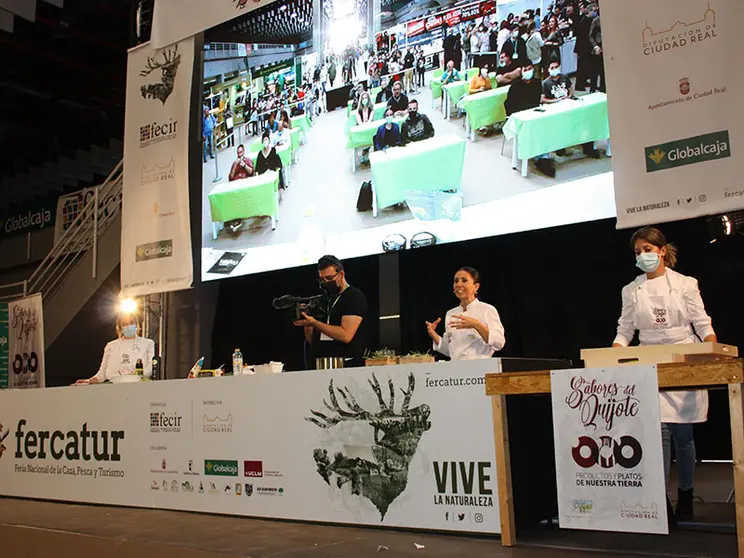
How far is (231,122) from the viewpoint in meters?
6.07

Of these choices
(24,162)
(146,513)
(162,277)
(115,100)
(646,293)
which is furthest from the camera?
(24,162)

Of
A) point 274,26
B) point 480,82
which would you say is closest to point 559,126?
point 480,82

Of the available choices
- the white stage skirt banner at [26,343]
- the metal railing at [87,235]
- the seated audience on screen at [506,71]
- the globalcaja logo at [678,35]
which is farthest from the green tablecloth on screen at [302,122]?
the white stage skirt banner at [26,343]

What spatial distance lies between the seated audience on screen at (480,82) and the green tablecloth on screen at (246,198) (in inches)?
67.9

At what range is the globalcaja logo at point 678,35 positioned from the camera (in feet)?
11.8

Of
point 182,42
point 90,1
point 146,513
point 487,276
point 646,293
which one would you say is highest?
point 90,1

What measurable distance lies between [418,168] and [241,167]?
63.4 inches

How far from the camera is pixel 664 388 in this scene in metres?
2.90

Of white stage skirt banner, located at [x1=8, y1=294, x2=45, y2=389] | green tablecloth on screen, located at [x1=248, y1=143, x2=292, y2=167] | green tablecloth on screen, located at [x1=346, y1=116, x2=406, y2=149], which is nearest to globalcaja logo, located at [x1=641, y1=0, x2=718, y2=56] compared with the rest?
green tablecloth on screen, located at [x1=346, y1=116, x2=406, y2=149]

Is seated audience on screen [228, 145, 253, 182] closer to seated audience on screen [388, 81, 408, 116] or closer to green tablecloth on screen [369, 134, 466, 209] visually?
green tablecloth on screen [369, 134, 466, 209]

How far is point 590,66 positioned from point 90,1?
456 cm

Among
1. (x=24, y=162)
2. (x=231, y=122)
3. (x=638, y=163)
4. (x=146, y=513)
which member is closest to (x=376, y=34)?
(x=231, y=122)

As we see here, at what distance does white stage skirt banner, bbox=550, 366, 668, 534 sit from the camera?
2719mm

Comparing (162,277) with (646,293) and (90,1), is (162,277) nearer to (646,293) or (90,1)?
(90,1)
